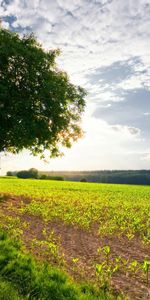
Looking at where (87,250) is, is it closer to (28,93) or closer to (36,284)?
(36,284)

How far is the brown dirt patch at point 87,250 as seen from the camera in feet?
29.1

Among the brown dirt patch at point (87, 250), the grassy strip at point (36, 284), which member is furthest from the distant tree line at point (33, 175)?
the grassy strip at point (36, 284)

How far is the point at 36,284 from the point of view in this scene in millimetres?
7934

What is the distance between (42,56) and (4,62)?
10.5 ft

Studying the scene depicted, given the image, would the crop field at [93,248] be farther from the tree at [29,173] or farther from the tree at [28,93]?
the tree at [29,173]

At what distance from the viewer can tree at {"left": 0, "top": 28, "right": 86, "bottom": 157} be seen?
27141 mm

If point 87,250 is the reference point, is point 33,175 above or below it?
above

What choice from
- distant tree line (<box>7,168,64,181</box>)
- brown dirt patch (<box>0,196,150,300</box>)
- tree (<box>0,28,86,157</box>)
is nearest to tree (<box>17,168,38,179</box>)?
distant tree line (<box>7,168,64,181</box>)

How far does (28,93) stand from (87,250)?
719 inches

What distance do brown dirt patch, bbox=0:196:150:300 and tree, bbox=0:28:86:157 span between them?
10.6 metres

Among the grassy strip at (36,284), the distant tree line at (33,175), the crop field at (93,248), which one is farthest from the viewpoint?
the distant tree line at (33,175)

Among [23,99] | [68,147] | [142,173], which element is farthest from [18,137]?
[142,173]

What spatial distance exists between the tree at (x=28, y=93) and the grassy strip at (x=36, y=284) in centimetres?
1847

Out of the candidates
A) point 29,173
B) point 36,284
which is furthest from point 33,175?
point 36,284
